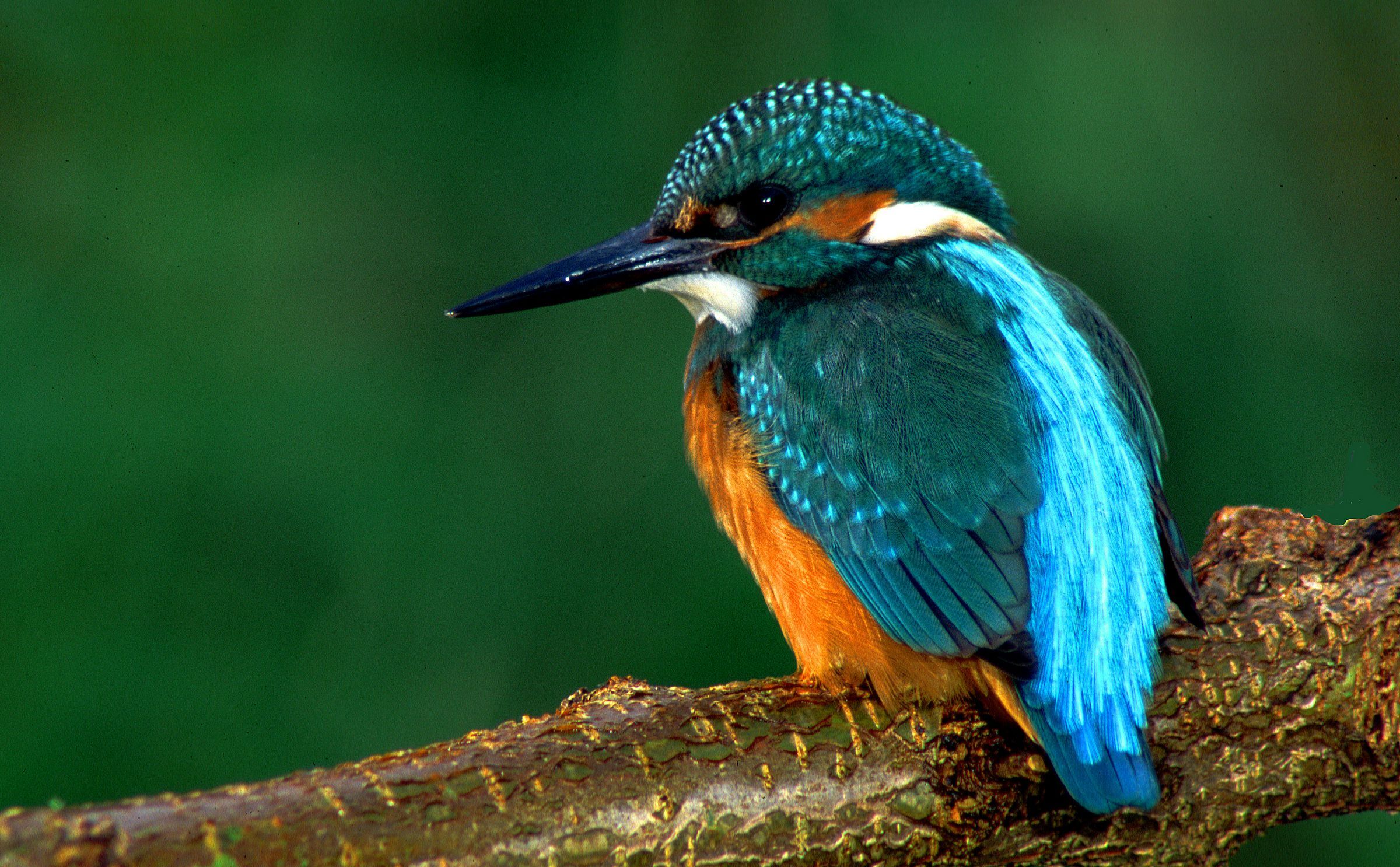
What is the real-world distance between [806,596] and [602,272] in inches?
22.0

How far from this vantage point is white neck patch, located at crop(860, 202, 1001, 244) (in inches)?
77.6

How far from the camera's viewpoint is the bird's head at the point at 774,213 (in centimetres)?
194

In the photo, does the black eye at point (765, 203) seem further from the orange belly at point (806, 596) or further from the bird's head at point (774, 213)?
the orange belly at point (806, 596)

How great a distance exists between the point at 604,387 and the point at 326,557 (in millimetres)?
660

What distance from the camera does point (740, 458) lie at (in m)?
1.88

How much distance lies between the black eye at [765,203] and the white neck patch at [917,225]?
125mm

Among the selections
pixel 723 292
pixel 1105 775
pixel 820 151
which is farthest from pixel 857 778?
pixel 820 151

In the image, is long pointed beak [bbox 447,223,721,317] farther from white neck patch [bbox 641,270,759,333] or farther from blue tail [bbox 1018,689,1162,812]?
blue tail [bbox 1018,689,1162,812]

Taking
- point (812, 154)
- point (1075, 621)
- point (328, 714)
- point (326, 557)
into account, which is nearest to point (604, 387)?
point (326, 557)

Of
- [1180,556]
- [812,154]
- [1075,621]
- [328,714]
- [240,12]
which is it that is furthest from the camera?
[240,12]

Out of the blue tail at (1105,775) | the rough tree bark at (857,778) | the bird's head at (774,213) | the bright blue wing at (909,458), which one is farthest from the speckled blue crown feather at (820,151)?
the blue tail at (1105,775)

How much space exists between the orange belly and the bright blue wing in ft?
0.15

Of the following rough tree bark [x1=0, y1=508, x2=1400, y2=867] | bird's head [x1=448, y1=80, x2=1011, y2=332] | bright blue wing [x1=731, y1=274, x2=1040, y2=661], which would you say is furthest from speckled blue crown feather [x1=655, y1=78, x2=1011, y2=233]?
rough tree bark [x1=0, y1=508, x2=1400, y2=867]

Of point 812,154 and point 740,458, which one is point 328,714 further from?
point 812,154
